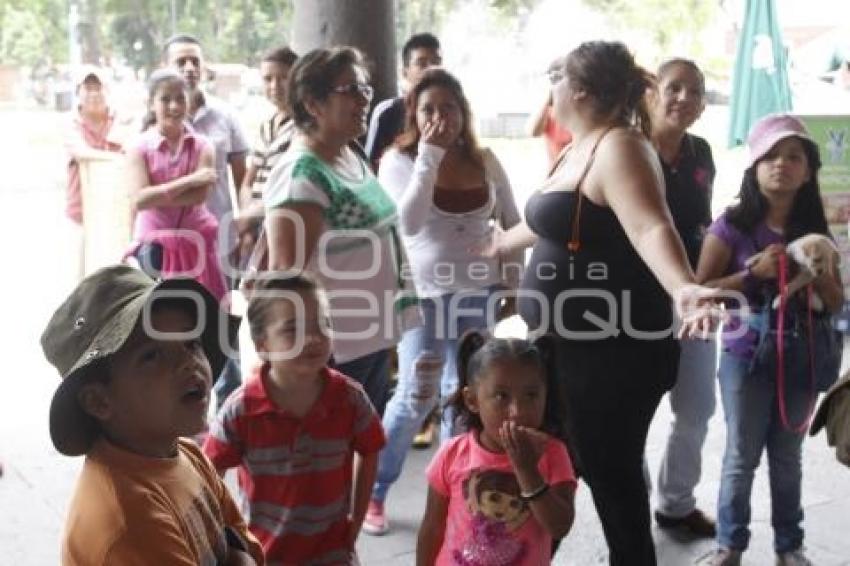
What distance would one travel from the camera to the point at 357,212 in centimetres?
288

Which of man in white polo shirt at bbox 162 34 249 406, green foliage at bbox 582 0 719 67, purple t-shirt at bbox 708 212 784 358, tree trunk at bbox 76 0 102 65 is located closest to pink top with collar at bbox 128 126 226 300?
man in white polo shirt at bbox 162 34 249 406

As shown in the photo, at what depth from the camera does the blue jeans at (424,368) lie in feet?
11.6

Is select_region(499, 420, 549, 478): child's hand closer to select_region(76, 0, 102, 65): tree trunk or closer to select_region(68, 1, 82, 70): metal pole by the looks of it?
select_region(68, 1, 82, 70): metal pole

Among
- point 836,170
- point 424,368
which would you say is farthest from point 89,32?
point 424,368

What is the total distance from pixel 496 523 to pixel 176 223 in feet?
8.49

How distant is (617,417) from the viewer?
99.1 inches

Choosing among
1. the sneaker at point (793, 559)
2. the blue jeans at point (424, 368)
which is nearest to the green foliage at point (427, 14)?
the blue jeans at point (424, 368)

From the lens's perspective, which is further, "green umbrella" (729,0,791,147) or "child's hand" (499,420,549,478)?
"green umbrella" (729,0,791,147)

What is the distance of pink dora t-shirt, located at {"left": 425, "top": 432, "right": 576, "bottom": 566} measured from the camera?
226cm

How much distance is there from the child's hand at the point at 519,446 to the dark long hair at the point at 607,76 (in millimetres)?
890

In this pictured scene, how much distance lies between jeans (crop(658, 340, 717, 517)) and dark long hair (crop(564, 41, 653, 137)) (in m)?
1.16

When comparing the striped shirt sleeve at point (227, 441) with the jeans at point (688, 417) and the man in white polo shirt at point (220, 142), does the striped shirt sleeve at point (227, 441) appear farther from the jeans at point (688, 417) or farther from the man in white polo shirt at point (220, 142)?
the man in white polo shirt at point (220, 142)

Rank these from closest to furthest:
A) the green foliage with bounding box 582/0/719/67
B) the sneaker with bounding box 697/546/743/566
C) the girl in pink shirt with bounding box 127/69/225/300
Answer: the sneaker with bounding box 697/546/743/566 → the girl in pink shirt with bounding box 127/69/225/300 → the green foliage with bounding box 582/0/719/67

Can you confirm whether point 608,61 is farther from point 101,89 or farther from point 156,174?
point 101,89
